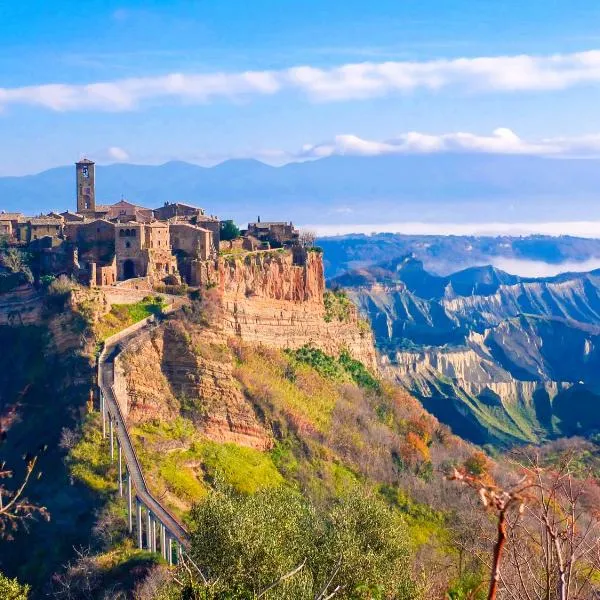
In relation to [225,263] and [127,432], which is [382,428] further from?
[127,432]

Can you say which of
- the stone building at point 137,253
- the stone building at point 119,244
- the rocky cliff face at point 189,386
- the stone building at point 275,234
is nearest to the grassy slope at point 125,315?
the rocky cliff face at point 189,386

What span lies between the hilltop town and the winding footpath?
13.9 ft

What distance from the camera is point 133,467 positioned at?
1582 inches

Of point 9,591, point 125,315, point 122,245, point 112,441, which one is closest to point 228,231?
point 122,245

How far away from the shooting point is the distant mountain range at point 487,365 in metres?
111

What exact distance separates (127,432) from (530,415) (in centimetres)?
8169

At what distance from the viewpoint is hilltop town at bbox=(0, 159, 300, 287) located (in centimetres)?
5288

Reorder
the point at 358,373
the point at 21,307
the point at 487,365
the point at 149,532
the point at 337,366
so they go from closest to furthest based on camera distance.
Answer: the point at 149,532
the point at 21,307
the point at 337,366
the point at 358,373
the point at 487,365

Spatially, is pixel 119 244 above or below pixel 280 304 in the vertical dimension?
above

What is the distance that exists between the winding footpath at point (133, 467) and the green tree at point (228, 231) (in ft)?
38.9

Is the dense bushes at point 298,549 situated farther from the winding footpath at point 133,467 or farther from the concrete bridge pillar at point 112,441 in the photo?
the concrete bridge pillar at point 112,441

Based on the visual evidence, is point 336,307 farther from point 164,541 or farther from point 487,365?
point 487,365

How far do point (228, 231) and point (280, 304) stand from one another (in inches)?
237

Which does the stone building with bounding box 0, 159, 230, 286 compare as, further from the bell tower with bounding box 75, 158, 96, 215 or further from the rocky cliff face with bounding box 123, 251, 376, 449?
the bell tower with bounding box 75, 158, 96, 215
